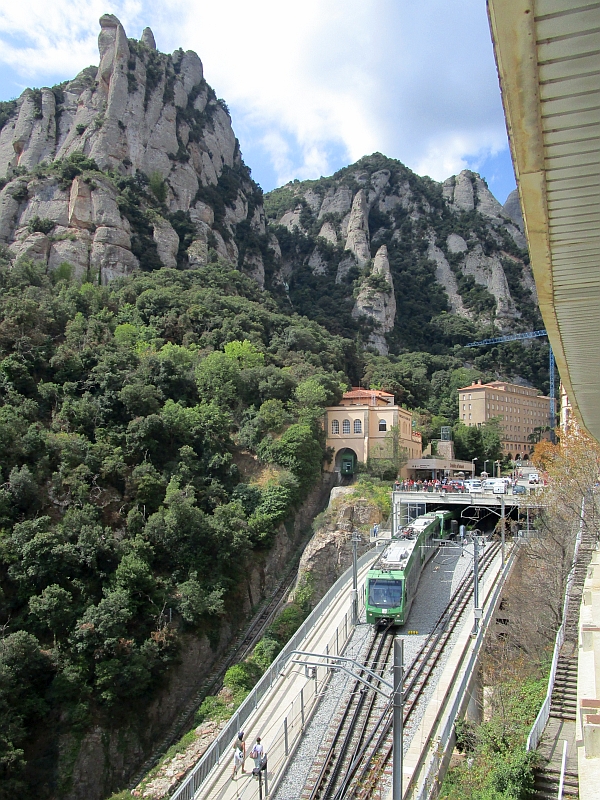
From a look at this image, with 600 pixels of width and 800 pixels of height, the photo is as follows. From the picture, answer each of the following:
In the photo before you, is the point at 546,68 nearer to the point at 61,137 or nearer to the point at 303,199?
the point at 61,137

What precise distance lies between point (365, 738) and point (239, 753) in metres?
4.01

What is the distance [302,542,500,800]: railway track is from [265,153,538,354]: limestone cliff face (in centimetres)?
7854

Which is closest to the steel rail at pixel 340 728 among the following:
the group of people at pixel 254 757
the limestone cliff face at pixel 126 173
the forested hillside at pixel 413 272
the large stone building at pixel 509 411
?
the group of people at pixel 254 757

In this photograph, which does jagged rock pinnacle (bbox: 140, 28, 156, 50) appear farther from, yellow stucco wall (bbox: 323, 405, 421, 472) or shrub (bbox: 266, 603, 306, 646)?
shrub (bbox: 266, 603, 306, 646)

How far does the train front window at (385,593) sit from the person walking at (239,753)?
29.1 feet

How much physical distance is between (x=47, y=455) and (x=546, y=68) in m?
33.3

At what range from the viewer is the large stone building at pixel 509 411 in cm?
8175

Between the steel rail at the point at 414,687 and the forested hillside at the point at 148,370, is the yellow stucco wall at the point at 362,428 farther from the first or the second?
the steel rail at the point at 414,687

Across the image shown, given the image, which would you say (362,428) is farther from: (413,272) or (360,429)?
(413,272)

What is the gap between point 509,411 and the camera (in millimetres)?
86750

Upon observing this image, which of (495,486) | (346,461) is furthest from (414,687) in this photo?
(346,461)

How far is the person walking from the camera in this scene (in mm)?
14242

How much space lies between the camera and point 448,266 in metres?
125

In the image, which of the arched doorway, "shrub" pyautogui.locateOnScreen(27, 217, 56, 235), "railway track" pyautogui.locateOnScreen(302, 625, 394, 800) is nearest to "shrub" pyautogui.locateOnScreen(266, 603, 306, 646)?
"railway track" pyautogui.locateOnScreen(302, 625, 394, 800)
